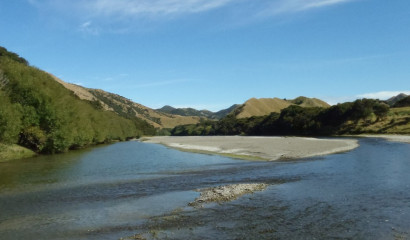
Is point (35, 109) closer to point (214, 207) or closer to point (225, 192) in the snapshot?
point (225, 192)

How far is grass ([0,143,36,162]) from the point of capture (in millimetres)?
58963

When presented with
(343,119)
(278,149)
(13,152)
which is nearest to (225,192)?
(278,149)

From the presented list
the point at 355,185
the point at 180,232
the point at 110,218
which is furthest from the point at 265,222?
the point at 355,185

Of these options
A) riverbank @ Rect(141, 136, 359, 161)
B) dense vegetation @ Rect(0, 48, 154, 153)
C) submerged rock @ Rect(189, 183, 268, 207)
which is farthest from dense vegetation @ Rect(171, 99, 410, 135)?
submerged rock @ Rect(189, 183, 268, 207)

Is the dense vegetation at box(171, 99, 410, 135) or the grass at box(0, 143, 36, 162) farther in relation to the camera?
the dense vegetation at box(171, 99, 410, 135)

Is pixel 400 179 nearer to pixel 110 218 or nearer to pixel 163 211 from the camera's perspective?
pixel 163 211

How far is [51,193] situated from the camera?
29.4 m

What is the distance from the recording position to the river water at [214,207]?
1708 cm

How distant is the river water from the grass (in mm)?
25041

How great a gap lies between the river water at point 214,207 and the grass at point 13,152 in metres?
25.0

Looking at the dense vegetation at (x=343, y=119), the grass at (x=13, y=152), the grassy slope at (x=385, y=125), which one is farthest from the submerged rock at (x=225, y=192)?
the dense vegetation at (x=343, y=119)

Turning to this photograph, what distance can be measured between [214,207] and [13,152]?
5497 centimetres

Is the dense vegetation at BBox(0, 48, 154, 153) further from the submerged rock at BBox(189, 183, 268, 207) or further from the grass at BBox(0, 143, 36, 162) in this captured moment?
the submerged rock at BBox(189, 183, 268, 207)

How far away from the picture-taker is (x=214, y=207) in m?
22.3
